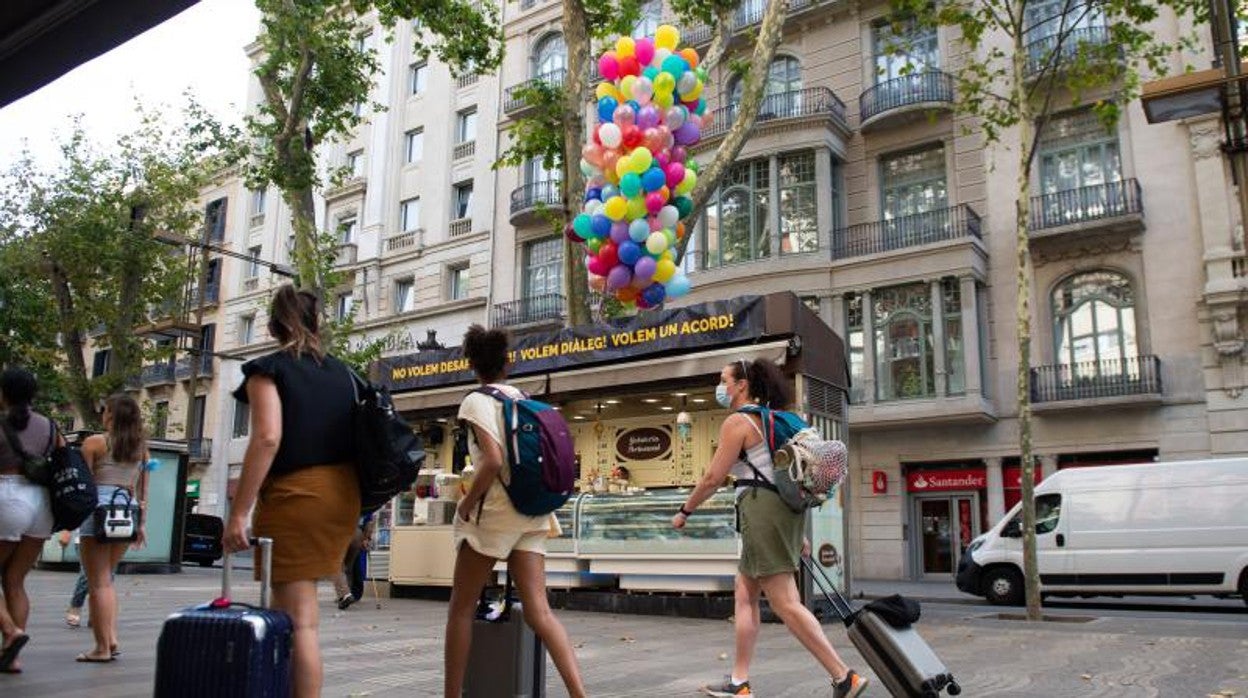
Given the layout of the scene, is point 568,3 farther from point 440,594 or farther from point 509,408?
point 509,408

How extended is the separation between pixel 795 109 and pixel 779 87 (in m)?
1.78

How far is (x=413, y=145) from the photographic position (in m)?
37.3

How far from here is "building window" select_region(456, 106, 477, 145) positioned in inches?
1393

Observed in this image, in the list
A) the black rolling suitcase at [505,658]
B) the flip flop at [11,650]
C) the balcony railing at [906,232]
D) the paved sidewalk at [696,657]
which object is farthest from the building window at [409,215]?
the black rolling suitcase at [505,658]

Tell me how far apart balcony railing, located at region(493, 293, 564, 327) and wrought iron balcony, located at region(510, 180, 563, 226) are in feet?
8.78

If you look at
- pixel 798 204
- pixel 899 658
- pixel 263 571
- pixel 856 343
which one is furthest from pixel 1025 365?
pixel 798 204

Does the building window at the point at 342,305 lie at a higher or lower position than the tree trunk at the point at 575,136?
higher

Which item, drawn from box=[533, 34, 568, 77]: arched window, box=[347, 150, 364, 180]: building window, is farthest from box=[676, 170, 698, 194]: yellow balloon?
box=[347, 150, 364, 180]: building window

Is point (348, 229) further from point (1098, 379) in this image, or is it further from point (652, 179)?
point (652, 179)

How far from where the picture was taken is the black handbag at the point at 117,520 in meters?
6.48

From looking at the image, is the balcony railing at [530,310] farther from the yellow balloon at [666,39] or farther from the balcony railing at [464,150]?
the yellow balloon at [666,39]

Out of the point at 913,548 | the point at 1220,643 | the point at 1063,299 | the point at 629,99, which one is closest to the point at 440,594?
the point at 629,99

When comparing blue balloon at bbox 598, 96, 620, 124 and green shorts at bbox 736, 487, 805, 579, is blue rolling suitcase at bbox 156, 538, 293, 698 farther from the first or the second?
blue balloon at bbox 598, 96, 620, 124

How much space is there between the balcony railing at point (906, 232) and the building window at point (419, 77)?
1927 cm
